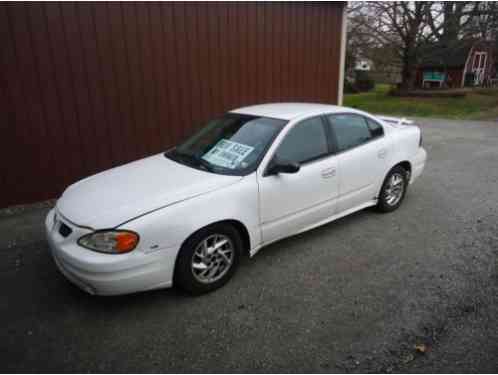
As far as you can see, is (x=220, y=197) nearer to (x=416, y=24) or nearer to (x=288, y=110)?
(x=288, y=110)

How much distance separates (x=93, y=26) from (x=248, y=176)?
3.86 m

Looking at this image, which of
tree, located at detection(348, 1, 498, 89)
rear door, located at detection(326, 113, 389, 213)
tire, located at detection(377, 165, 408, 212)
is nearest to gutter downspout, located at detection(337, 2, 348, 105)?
tire, located at detection(377, 165, 408, 212)

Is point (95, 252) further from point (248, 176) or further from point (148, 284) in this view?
point (248, 176)

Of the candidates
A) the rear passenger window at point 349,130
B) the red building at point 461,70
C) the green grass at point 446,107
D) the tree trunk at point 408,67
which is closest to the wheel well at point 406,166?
the rear passenger window at point 349,130

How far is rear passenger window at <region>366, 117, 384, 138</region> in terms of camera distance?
4211mm

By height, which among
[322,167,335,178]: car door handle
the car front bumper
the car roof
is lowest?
the car front bumper

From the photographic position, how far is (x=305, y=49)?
728 centimetres

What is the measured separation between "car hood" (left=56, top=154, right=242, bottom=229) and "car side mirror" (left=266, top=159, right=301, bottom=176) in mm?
338

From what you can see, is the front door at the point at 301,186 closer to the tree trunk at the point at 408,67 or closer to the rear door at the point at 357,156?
the rear door at the point at 357,156

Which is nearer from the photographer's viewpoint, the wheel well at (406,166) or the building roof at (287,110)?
the building roof at (287,110)

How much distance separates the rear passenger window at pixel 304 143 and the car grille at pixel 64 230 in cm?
191

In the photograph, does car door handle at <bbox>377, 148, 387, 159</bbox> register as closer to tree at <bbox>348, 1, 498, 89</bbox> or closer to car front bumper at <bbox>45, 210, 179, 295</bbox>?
car front bumper at <bbox>45, 210, 179, 295</bbox>

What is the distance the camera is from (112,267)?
2.48m

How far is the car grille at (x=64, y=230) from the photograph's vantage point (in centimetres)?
271
